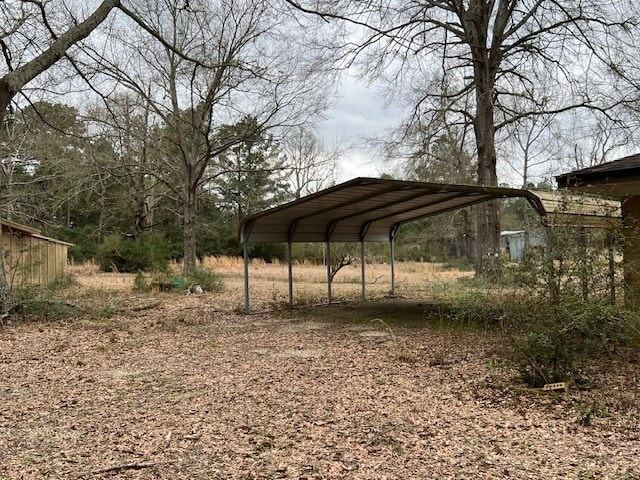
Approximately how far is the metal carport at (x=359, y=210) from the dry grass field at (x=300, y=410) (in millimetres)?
2085

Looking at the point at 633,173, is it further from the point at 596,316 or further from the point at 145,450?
the point at 145,450

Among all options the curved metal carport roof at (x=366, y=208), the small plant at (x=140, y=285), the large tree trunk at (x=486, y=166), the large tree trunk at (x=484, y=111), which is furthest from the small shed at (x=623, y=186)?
the small plant at (x=140, y=285)

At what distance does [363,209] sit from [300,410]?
6.60 m

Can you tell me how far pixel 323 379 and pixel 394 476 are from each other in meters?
A: 2.19

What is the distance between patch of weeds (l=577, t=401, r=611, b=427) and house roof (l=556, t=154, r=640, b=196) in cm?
305

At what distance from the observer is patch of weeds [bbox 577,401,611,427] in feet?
11.9

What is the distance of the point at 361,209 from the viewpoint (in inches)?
405

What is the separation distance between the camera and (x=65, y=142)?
21.2m

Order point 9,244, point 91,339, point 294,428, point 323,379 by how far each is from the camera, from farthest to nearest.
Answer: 1. point 9,244
2. point 91,339
3. point 323,379
4. point 294,428

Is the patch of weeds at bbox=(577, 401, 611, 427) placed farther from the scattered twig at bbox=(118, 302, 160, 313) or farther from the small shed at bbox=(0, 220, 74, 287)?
the small shed at bbox=(0, 220, 74, 287)

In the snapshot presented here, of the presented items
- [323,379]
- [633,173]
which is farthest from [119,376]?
[633,173]

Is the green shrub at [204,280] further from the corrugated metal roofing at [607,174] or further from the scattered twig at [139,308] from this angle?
Result: the corrugated metal roofing at [607,174]

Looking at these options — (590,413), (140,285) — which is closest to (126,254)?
(140,285)

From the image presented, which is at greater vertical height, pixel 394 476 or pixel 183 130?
pixel 183 130
